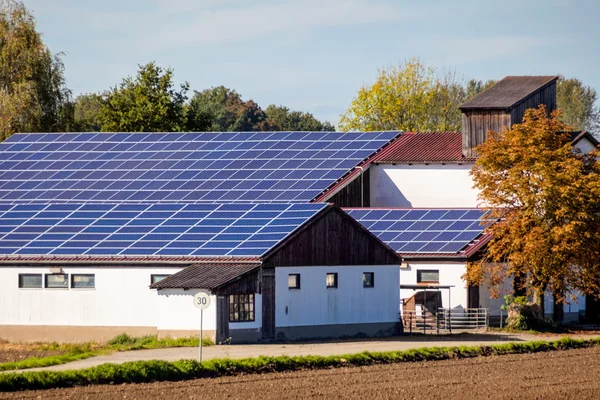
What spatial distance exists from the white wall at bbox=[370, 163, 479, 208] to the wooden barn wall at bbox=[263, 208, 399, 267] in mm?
19826

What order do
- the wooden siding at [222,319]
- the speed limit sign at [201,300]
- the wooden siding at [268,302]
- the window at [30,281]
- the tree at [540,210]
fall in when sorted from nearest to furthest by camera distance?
the speed limit sign at [201,300], the wooden siding at [222,319], the wooden siding at [268,302], the window at [30,281], the tree at [540,210]

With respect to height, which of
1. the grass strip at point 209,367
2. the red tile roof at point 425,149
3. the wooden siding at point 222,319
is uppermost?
the red tile roof at point 425,149

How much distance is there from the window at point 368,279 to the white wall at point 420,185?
66.3ft

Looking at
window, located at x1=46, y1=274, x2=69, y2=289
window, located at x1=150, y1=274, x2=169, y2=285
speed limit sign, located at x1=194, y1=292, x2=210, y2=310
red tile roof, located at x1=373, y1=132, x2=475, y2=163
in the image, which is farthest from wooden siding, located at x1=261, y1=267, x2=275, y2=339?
red tile roof, located at x1=373, y1=132, x2=475, y2=163

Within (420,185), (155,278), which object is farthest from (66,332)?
(420,185)

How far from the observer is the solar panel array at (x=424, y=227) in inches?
2356

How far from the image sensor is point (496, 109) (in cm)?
7519

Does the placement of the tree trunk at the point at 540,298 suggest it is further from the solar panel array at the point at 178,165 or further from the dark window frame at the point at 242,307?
the dark window frame at the point at 242,307

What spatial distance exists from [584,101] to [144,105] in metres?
98.5

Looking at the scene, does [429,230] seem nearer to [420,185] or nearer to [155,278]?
[420,185]

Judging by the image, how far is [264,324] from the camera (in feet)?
163

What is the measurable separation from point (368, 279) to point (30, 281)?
45.6 feet

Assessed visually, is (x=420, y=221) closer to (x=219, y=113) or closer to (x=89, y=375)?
(x=89, y=375)

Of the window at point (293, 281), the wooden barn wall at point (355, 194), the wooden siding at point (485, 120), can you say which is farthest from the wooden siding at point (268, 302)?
the wooden siding at point (485, 120)
